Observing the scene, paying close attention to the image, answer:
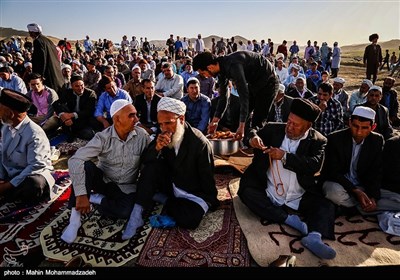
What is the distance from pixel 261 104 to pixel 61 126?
4204 millimetres

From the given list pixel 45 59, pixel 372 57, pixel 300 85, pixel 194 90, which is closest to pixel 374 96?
pixel 300 85

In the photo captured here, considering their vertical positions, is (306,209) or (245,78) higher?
(245,78)

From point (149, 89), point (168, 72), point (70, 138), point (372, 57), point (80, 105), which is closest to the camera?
point (149, 89)

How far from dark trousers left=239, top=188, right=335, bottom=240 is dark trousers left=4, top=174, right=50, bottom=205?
2.27 metres

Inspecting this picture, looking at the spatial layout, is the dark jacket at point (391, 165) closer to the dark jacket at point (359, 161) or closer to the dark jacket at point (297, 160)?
the dark jacket at point (359, 161)

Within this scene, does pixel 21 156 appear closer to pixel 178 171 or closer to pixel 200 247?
pixel 178 171

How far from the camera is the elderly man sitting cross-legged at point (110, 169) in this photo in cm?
269

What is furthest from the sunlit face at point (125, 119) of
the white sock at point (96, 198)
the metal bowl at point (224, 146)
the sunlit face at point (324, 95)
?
the sunlit face at point (324, 95)

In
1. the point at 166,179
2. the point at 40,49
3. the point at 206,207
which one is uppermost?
the point at 40,49

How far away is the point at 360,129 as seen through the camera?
2.95 metres

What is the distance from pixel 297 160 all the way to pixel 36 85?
5.08 meters

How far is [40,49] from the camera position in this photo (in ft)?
19.7
